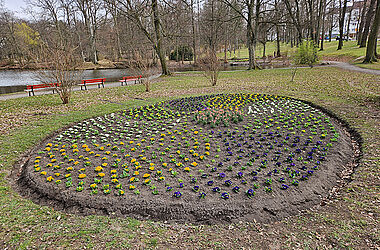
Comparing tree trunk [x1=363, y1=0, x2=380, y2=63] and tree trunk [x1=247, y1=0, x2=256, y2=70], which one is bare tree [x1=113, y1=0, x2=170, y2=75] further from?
tree trunk [x1=363, y1=0, x2=380, y2=63]

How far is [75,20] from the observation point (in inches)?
1661

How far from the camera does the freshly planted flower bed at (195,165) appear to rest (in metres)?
3.39

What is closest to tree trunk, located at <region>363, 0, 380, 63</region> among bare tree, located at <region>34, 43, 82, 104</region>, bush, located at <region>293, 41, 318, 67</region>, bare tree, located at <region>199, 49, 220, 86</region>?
bush, located at <region>293, 41, 318, 67</region>

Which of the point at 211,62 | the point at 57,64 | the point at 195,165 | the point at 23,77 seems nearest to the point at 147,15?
the point at 211,62

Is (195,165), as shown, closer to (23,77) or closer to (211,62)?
(211,62)

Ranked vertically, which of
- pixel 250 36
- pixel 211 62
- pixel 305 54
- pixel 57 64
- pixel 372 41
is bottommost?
pixel 211 62

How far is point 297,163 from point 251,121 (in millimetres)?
2576

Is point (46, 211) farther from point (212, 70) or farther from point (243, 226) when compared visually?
point (212, 70)

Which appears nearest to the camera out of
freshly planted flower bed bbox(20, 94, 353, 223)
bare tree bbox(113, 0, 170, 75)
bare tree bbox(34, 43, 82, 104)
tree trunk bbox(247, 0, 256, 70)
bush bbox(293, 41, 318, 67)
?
freshly planted flower bed bbox(20, 94, 353, 223)

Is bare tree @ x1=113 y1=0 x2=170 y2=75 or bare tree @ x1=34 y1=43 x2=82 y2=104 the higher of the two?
bare tree @ x1=113 y1=0 x2=170 y2=75

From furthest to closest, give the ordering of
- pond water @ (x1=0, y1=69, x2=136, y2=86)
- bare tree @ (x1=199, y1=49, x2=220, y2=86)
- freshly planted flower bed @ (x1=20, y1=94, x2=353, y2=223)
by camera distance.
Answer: pond water @ (x1=0, y1=69, x2=136, y2=86), bare tree @ (x1=199, y1=49, x2=220, y2=86), freshly planted flower bed @ (x1=20, y1=94, x2=353, y2=223)

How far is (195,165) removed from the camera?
4.38 meters

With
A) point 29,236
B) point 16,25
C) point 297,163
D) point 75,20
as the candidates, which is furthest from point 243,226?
point 16,25

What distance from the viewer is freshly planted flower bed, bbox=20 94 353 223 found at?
3.39 m
